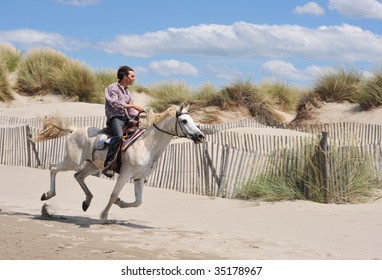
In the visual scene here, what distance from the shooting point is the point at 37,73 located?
3266cm

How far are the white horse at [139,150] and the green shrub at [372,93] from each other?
55.9ft

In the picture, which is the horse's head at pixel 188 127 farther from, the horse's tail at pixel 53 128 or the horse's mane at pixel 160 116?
the horse's tail at pixel 53 128

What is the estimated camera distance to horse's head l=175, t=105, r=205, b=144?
9.52 metres

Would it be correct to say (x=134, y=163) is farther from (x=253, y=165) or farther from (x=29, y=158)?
(x=29, y=158)

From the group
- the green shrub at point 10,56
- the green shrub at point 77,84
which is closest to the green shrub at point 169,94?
the green shrub at point 77,84

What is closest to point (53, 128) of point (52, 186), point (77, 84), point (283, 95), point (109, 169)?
point (52, 186)

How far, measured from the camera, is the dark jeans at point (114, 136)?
10.3 m

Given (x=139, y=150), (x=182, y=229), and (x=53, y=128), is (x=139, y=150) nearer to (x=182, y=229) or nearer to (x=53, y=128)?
(x=182, y=229)

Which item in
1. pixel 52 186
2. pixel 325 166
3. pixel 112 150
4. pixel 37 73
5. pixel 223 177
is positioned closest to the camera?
pixel 112 150

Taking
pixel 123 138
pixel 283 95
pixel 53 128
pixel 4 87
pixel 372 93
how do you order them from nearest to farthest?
pixel 123 138 → pixel 53 128 → pixel 372 93 → pixel 4 87 → pixel 283 95

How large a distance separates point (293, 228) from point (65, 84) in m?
22.4

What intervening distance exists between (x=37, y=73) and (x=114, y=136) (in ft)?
76.5

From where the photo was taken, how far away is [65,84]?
31.3m

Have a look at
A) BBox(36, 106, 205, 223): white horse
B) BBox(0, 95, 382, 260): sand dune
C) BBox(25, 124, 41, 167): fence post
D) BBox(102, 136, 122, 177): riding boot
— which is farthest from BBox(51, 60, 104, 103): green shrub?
BBox(102, 136, 122, 177): riding boot
